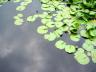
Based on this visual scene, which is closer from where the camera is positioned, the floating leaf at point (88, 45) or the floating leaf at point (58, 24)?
the floating leaf at point (88, 45)

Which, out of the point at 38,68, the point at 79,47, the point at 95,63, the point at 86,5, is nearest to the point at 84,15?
the point at 86,5

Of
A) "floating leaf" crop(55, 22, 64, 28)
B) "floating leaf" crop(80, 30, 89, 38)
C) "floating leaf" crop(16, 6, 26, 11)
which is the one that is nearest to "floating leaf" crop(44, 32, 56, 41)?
"floating leaf" crop(55, 22, 64, 28)

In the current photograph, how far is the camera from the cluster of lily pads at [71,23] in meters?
1.99

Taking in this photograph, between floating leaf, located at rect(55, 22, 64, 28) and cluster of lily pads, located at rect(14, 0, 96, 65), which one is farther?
floating leaf, located at rect(55, 22, 64, 28)

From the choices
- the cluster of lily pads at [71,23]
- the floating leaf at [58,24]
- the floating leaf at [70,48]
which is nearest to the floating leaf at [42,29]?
the cluster of lily pads at [71,23]

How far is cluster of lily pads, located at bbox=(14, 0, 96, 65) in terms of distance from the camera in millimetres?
1991

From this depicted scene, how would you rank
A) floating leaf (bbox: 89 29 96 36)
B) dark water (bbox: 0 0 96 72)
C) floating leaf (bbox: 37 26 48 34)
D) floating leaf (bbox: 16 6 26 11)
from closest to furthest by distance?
Answer: dark water (bbox: 0 0 96 72)
floating leaf (bbox: 89 29 96 36)
floating leaf (bbox: 37 26 48 34)
floating leaf (bbox: 16 6 26 11)

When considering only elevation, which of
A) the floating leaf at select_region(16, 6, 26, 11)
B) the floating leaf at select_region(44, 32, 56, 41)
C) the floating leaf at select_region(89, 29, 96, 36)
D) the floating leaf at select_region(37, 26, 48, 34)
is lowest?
the floating leaf at select_region(44, 32, 56, 41)

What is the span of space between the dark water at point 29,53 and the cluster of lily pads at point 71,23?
2.6 inches

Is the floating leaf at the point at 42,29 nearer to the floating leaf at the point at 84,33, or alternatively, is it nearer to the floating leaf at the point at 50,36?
the floating leaf at the point at 50,36

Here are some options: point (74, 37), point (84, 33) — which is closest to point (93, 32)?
point (84, 33)

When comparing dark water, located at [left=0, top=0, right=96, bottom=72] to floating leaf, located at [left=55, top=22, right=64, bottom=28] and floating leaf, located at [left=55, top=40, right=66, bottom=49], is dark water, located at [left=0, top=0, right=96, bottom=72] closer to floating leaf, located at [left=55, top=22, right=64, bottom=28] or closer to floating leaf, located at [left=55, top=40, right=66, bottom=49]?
floating leaf, located at [left=55, top=40, right=66, bottom=49]

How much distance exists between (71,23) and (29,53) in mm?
650

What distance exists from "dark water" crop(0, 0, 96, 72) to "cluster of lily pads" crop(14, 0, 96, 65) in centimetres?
7
